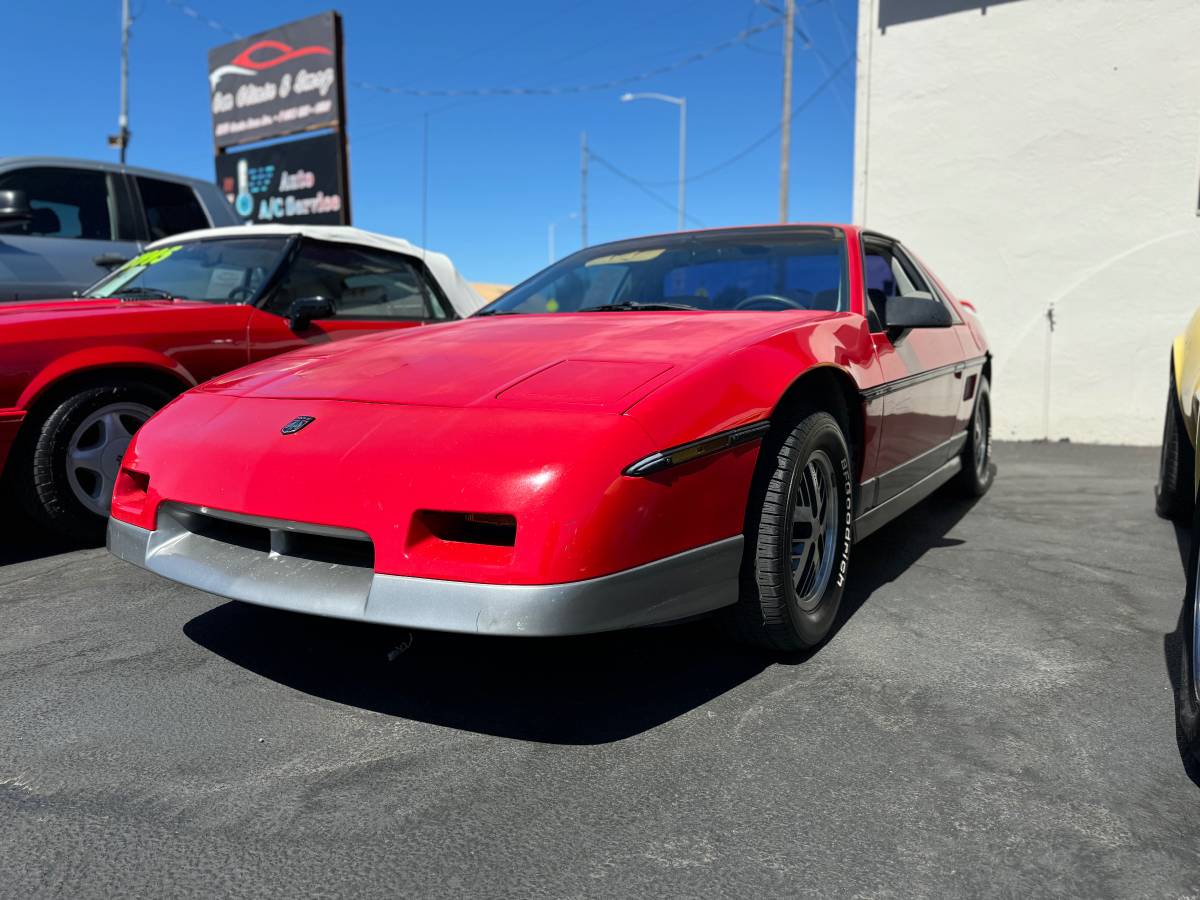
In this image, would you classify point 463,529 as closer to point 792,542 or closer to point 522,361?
point 522,361

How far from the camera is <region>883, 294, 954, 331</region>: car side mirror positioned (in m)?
3.16

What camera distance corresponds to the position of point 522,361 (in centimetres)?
245

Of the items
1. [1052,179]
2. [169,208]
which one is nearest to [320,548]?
[169,208]

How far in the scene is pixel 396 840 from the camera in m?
1.64

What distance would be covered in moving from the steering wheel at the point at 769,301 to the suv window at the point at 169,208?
523cm

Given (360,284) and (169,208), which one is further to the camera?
(169,208)

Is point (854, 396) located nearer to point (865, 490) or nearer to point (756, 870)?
point (865, 490)

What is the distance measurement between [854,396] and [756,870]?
166 cm

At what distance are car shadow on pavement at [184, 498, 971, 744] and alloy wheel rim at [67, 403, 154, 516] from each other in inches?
49.0

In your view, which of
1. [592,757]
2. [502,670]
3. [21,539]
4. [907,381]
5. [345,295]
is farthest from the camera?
[345,295]

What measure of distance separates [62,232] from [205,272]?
90.2 inches

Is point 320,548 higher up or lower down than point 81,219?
lower down

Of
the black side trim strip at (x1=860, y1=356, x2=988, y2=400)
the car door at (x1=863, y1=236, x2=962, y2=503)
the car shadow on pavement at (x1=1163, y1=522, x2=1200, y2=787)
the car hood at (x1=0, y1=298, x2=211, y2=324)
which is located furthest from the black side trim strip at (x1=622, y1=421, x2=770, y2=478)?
the car hood at (x1=0, y1=298, x2=211, y2=324)

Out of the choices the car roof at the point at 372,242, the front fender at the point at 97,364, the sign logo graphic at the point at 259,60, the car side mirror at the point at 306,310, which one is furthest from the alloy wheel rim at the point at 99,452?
the sign logo graphic at the point at 259,60
